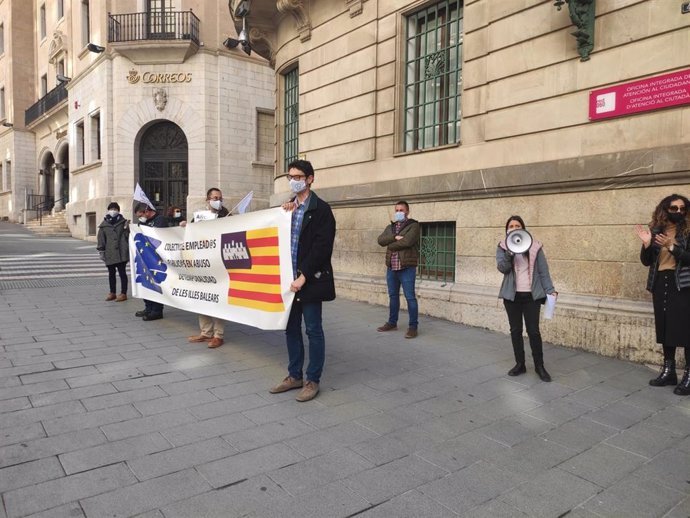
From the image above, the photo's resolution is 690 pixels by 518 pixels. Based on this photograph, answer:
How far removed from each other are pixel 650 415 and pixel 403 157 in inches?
229

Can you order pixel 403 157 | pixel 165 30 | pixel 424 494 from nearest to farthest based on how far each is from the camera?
1. pixel 424 494
2. pixel 403 157
3. pixel 165 30

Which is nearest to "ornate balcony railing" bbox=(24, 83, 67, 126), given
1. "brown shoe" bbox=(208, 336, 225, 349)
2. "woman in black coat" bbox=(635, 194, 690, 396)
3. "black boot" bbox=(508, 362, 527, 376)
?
"brown shoe" bbox=(208, 336, 225, 349)

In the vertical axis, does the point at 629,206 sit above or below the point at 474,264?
above

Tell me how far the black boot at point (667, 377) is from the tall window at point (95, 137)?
85.8ft

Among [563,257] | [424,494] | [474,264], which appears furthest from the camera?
[474,264]

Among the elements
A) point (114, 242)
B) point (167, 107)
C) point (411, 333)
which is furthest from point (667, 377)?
point (167, 107)

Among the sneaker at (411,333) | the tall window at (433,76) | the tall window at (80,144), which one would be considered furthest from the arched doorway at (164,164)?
the sneaker at (411,333)

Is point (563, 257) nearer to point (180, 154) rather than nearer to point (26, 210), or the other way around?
point (180, 154)

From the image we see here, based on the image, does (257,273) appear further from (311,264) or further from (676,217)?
(676,217)

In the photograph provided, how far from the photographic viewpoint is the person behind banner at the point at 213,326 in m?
6.16

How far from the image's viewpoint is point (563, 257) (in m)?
6.56

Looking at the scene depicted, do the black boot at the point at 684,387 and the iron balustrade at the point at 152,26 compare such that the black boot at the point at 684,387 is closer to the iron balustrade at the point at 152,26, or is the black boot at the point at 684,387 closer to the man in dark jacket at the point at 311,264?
the man in dark jacket at the point at 311,264

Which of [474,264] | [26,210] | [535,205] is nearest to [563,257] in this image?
[535,205]

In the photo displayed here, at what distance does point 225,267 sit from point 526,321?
3278 millimetres
